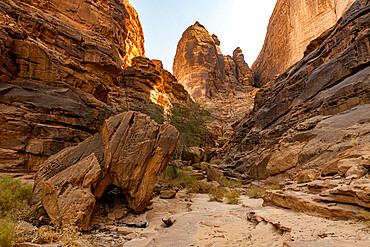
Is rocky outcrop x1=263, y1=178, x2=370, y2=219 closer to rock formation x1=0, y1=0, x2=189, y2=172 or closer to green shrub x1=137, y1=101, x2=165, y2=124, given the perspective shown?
rock formation x1=0, y1=0, x2=189, y2=172

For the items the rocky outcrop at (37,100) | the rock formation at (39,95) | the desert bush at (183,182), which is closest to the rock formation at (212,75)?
the desert bush at (183,182)

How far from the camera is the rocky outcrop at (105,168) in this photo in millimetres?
4699

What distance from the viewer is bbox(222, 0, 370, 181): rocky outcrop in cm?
692

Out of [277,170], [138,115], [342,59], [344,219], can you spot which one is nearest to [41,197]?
[138,115]

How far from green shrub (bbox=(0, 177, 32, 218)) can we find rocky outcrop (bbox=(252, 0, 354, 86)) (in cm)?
3844

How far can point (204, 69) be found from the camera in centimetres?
5103

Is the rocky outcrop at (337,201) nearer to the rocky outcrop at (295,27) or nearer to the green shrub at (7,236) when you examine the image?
the green shrub at (7,236)

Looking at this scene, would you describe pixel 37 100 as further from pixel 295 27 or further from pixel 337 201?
pixel 295 27

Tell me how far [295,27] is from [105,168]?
45.6m

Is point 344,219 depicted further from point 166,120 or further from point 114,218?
point 166,120

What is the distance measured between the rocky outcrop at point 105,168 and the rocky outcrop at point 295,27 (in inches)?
1349

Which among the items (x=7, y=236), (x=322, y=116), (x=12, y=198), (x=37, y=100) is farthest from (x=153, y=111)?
(x=7, y=236)

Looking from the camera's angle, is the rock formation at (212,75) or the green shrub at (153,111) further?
the rock formation at (212,75)

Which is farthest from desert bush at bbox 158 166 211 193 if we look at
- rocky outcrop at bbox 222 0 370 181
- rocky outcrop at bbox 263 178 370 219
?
rocky outcrop at bbox 263 178 370 219
